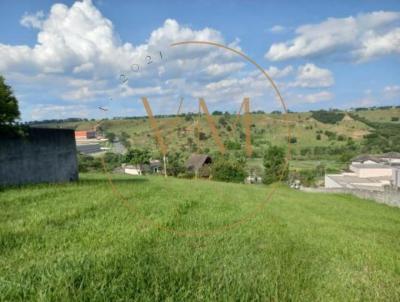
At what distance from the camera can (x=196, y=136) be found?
7.05 meters

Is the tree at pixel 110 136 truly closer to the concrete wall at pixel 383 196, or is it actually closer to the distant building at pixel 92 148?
the distant building at pixel 92 148

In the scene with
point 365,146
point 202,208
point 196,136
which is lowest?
point 365,146

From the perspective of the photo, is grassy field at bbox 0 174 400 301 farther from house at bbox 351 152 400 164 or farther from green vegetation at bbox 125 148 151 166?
house at bbox 351 152 400 164

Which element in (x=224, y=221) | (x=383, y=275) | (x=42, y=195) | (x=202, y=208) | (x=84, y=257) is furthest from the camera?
(x=42, y=195)

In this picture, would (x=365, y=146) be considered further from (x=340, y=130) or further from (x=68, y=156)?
(x=68, y=156)

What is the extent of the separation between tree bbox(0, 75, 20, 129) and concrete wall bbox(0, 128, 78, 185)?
0.64 meters

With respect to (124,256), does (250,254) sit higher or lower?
lower

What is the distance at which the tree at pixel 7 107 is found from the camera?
12.4 meters

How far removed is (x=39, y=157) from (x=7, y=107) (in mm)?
2635

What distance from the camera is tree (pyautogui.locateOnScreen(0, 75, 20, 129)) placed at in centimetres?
1243

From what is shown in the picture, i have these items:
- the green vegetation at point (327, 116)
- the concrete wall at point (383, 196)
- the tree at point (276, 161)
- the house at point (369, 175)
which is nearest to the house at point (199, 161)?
the tree at point (276, 161)

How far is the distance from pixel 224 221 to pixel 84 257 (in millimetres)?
3390

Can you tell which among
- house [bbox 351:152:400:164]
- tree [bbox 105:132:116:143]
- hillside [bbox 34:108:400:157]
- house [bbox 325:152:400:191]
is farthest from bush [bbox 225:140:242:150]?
house [bbox 351:152:400:164]

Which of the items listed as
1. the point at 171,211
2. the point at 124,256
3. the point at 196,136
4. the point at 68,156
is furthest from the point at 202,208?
the point at 68,156
